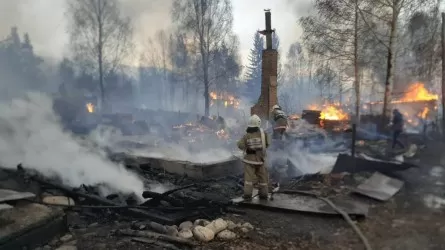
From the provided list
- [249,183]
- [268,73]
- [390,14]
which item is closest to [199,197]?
[249,183]

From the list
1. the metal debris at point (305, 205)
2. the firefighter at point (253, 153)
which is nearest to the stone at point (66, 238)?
the metal debris at point (305, 205)

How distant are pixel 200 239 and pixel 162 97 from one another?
2803 inches

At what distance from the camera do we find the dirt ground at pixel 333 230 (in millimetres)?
5598

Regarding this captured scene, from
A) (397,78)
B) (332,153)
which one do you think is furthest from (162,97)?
(332,153)

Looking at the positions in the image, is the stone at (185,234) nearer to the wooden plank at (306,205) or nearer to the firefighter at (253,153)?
the wooden plank at (306,205)

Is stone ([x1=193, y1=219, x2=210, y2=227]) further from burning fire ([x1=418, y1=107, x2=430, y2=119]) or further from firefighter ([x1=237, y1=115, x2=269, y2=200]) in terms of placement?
burning fire ([x1=418, y1=107, x2=430, y2=119])

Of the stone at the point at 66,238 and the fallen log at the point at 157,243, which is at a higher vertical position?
the fallen log at the point at 157,243

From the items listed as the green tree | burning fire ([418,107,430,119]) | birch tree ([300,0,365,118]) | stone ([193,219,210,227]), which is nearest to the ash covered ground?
stone ([193,219,210,227])

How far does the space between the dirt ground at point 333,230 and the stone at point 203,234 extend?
0.39 ft

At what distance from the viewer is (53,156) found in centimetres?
925

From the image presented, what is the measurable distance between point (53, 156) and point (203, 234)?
5.48 meters

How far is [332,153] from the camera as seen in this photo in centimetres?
1312

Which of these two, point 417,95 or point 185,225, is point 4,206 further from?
point 417,95

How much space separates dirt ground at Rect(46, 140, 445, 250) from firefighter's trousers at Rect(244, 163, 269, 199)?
0.50m
